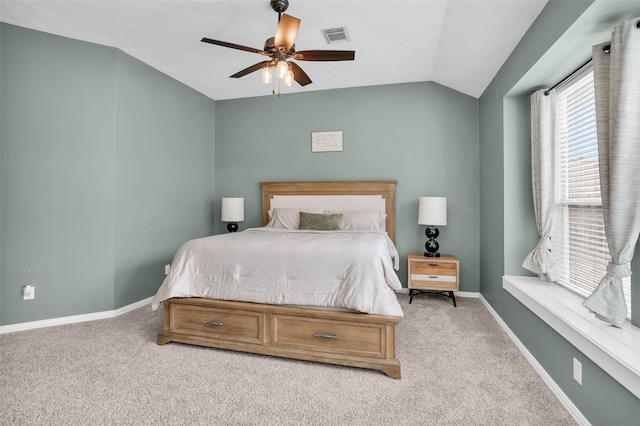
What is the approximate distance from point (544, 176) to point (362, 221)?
1905mm

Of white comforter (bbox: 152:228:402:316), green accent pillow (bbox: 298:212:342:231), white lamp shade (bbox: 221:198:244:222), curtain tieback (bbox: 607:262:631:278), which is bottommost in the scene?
white comforter (bbox: 152:228:402:316)

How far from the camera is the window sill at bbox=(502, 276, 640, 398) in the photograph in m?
1.24

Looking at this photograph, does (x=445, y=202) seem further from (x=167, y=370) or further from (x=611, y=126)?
(x=167, y=370)

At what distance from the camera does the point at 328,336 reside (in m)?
2.10

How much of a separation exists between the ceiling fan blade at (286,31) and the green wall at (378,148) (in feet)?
7.22

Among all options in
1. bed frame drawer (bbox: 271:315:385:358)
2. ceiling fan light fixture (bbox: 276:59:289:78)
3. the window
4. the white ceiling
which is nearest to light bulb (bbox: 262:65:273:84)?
ceiling fan light fixture (bbox: 276:59:289:78)

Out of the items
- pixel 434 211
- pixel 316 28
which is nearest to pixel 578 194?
→ pixel 434 211

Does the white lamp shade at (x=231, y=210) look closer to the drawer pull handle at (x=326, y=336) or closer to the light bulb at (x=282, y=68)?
the light bulb at (x=282, y=68)

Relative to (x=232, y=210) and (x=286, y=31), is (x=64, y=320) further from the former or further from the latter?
(x=286, y=31)

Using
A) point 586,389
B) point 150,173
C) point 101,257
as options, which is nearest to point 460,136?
point 586,389

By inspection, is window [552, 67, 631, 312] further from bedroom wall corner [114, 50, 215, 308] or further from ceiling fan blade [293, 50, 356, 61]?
bedroom wall corner [114, 50, 215, 308]

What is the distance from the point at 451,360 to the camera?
87.0 inches

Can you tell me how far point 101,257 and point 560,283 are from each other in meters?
4.25

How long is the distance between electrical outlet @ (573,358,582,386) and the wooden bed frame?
3.13 feet
